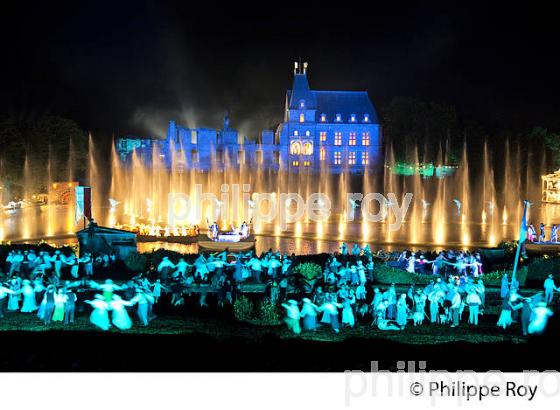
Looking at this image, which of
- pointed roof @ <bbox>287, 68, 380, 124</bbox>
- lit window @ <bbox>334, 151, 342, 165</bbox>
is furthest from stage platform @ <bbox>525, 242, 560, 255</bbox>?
pointed roof @ <bbox>287, 68, 380, 124</bbox>

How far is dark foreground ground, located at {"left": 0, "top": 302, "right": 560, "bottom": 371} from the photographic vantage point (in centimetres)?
1152

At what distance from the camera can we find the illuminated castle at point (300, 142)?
77188 mm

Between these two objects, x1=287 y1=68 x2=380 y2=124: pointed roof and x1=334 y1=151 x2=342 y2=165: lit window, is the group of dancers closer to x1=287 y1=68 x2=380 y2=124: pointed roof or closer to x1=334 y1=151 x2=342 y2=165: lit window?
x1=334 y1=151 x2=342 y2=165: lit window

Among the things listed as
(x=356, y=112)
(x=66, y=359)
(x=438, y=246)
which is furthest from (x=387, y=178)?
(x=66, y=359)

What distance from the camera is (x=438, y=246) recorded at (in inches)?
1246

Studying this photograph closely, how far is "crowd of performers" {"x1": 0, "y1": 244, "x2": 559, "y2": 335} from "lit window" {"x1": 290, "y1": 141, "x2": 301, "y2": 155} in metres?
57.9

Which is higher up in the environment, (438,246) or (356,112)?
(356,112)

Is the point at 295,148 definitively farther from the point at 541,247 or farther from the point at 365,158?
the point at 541,247

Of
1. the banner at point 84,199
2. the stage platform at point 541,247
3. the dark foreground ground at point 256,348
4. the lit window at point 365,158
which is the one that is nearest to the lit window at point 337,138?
the lit window at point 365,158

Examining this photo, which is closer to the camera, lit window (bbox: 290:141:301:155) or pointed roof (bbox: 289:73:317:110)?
lit window (bbox: 290:141:301:155)

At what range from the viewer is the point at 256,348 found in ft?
41.2

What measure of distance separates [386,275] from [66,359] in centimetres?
1218

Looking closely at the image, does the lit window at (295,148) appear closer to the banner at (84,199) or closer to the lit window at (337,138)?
the lit window at (337,138)

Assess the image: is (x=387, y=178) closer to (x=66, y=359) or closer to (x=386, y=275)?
(x=386, y=275)
